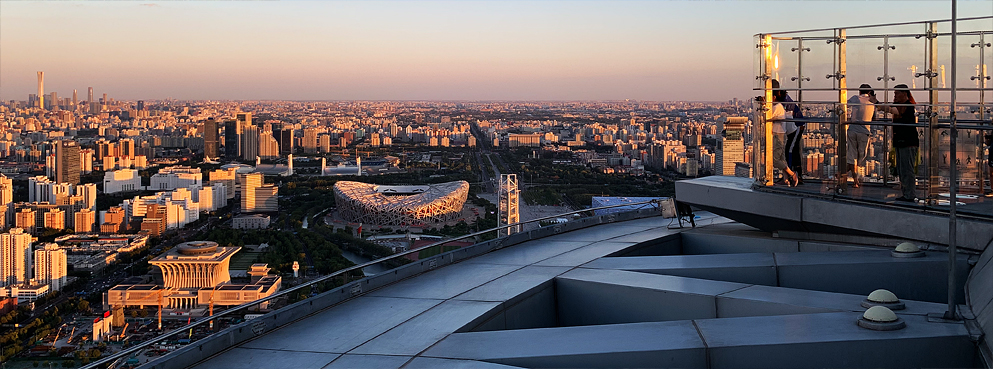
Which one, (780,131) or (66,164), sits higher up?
(780,131)

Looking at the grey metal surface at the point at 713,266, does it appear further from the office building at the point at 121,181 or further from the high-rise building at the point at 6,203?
the office building at the point at 121,181

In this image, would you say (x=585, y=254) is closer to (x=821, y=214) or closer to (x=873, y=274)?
(x=821, y=214)

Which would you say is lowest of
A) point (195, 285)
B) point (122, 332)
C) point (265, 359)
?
point (122, 332)

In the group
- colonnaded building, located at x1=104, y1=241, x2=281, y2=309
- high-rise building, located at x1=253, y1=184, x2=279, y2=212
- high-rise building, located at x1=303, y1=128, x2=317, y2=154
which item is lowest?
colonnaded building, located at x1=104, y1=241, x2=281, y2=309

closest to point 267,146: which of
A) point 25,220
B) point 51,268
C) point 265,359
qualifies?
point 25,220

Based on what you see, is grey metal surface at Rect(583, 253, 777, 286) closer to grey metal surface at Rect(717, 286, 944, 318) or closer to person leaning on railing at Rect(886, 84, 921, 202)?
grey metal surface at Rect(717, 286, 944, 318)

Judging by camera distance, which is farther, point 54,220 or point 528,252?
point 54,220

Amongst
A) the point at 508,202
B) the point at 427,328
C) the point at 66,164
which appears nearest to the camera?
the point at 427,328

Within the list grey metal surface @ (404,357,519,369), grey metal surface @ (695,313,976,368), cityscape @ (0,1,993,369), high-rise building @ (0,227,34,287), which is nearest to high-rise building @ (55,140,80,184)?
cityscape @ (0,1,993,369)

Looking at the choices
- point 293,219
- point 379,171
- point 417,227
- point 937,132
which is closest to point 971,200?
point 937,132
